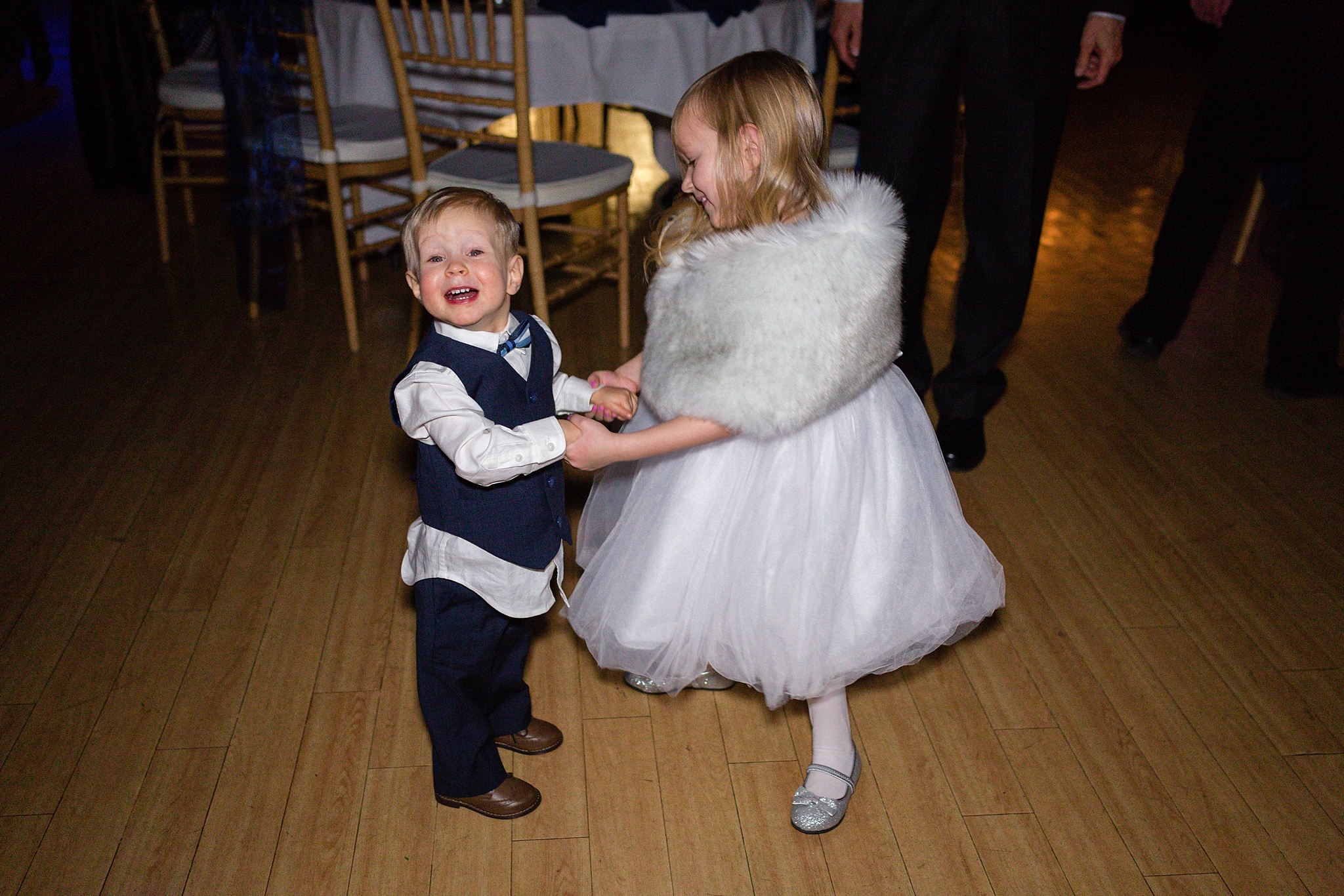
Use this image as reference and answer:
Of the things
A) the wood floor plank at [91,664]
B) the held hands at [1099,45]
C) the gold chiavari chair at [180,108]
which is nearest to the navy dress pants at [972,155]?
the held hands at [1099,45]

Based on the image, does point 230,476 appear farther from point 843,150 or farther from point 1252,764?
point 1252,764

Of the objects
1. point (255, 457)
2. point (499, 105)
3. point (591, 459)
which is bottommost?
point (255, 457)

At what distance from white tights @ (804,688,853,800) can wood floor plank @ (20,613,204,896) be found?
38.5 inches

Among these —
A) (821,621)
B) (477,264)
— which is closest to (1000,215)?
(821,621)

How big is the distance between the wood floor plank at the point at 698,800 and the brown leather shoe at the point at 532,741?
160 mm

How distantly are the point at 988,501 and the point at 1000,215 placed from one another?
607 millimetres

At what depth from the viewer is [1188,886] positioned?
4.66ft

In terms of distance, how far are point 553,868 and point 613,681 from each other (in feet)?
1.27

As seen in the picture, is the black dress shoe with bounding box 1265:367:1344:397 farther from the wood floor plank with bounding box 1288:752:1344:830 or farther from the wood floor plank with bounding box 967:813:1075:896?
the wood floor plank with bounding box 967:813:1075:896

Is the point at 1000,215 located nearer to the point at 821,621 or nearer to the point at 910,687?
the point at 910,687

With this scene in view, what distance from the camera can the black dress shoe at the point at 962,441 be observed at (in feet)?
7.81

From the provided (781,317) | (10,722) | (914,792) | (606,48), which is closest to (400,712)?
(10,722)

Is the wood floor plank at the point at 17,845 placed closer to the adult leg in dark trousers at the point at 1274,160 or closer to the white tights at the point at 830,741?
the white tights at the point at 830,741

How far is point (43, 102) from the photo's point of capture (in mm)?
5488
